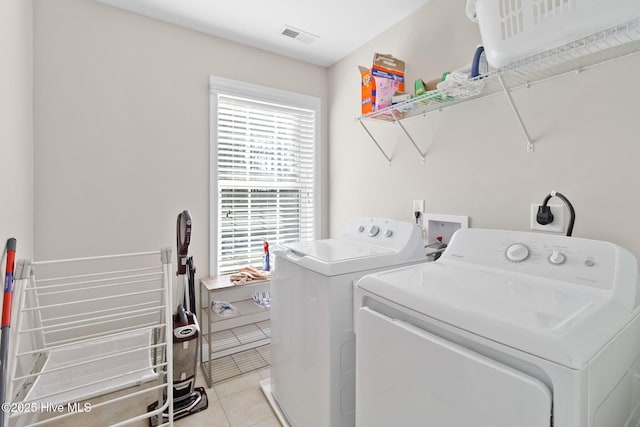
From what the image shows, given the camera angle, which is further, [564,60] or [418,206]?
[418,206]

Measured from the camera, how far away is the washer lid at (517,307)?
0.61 metres

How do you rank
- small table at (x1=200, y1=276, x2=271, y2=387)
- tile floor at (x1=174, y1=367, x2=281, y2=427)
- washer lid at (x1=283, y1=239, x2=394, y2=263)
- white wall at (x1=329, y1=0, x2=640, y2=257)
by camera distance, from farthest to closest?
small table at (x1=200, y1=276, x2=271, y2=387) < tile floor at (x1=174, y1=367, x2=281, y2=427) < washer lid at (x1=283, y1=239, x2=394, y2=263) < white wall at (x1=329, y1=0, x2=640, y2=257)

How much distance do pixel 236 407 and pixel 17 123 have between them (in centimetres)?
198

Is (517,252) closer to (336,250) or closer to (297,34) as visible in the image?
(336,250)

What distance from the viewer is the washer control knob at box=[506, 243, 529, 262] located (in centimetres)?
107

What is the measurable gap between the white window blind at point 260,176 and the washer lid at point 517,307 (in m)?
Answer: 1.64

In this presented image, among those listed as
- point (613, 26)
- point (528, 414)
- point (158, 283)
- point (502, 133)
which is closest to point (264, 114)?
point (158, 283)

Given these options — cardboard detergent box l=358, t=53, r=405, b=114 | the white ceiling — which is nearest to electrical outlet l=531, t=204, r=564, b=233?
cardboard detergent box l=358, t=53, r=405, b=114

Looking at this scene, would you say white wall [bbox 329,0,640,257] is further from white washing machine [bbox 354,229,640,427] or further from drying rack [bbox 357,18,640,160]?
white washing machine [bbox 354,229,640,427]

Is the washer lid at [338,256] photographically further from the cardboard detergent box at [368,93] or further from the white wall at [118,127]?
the white wall at [118,127]

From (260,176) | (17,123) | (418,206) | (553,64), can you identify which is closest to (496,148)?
(553,64)

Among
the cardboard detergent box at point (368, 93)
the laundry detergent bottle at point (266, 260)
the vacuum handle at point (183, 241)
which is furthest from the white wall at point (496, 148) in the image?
the vacuum handle at point (183, 241)

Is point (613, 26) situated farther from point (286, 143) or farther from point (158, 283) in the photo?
point (158, 283)

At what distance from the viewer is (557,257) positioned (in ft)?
3.26
